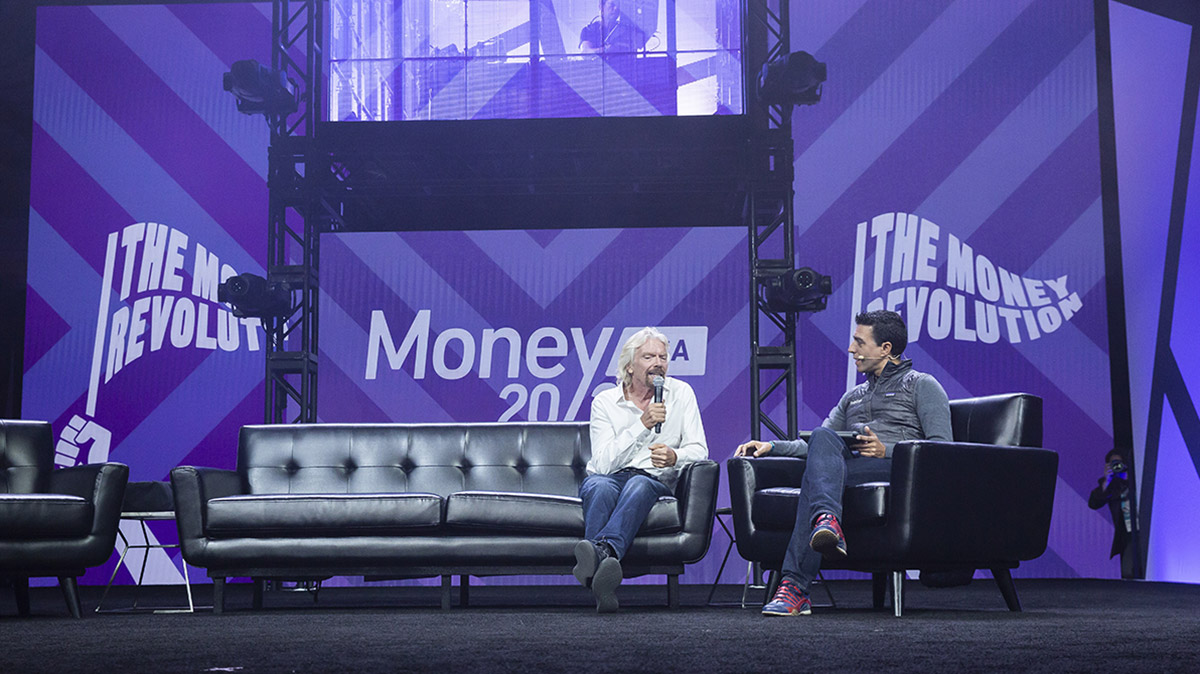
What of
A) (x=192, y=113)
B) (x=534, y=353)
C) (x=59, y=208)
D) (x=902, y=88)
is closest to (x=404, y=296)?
(x=534, y=353)

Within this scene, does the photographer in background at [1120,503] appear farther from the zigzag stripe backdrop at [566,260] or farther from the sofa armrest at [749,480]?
the sofa armrest at [749,480]

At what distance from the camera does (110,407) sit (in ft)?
23.4

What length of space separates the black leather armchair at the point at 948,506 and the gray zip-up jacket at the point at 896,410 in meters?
0.12

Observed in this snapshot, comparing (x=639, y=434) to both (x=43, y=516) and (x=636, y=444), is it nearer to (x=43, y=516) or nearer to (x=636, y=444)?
(x=636, y=444)

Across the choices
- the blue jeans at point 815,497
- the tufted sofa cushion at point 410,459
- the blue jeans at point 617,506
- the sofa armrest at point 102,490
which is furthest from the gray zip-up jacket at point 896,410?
the sofa armrest at point 102,490

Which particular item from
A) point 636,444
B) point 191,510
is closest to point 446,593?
point 636,444

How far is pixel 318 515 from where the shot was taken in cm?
368

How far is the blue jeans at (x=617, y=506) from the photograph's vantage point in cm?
327

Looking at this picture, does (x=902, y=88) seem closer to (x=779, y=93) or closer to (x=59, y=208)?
(x=779, y=93)

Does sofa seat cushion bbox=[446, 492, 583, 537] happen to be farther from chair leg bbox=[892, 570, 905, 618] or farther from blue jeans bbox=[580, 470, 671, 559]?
chair leg bbox=[892, 570, 905, 618]

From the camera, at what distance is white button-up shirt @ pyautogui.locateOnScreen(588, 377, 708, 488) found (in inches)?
143

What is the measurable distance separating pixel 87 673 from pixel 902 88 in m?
6.79

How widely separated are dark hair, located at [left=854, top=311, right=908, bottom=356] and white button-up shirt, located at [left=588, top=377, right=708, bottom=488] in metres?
0.67

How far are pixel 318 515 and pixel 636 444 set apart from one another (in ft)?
3.75
